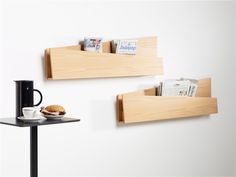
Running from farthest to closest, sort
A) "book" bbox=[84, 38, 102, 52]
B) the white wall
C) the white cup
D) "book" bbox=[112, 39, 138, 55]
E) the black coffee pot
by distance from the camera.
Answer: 1. "book" bbox=[112, 39, 138, 55]
2. "book" bbox=[84, 38, 102, 52]
3. the white wall
4. the black coffee pot
5. the white cup

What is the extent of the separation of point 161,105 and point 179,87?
0.17 metres

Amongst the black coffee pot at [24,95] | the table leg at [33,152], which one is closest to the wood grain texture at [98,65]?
the black coffee pot at [24,95]

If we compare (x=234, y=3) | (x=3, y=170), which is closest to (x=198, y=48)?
(x=234, y=3)

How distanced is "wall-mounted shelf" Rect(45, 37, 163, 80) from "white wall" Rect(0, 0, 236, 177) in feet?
0.18

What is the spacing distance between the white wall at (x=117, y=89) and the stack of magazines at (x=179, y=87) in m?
0.07

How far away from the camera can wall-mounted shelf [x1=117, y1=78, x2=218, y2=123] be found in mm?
2273

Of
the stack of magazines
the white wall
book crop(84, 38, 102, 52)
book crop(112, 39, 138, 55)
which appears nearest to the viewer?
the white wall

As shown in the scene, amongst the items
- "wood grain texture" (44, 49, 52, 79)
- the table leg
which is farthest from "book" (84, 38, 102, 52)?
the table leg

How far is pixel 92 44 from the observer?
2102 mm

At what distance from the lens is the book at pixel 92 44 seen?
6.85 feet

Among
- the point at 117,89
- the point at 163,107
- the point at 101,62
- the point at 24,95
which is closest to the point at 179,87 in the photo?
the point at 163,107

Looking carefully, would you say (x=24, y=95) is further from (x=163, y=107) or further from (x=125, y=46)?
(x=163, y=107)

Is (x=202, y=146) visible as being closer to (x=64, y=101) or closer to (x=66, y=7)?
(x=64, y=101)

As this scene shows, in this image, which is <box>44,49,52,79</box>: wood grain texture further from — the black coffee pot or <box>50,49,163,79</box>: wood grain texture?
the black coffee pot
